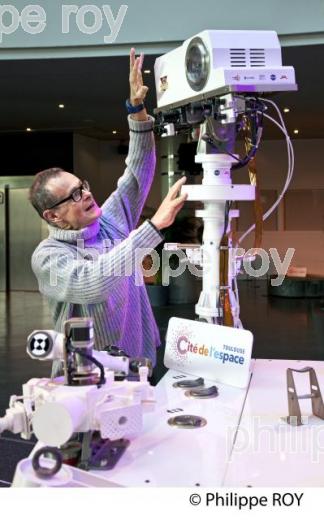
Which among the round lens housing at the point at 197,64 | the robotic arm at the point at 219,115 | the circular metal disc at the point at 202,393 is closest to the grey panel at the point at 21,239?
the robotic arm at the point at 219,115

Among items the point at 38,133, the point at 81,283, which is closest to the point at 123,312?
the point at 81,283

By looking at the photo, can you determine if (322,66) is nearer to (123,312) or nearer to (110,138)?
(123,312)

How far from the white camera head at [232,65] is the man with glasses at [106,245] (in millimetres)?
231

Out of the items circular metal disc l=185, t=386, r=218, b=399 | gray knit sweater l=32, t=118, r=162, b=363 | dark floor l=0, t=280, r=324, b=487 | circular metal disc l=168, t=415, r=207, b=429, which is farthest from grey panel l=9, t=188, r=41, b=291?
circular metal disc l=168, t=415, r=207, b=429

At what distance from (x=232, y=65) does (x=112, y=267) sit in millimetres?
669

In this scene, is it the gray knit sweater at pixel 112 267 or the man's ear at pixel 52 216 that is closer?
the gray knit sweater at pixel 112 267

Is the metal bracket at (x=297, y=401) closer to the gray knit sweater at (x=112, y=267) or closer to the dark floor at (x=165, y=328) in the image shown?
the gray knit sweater at (x=112, y=267)

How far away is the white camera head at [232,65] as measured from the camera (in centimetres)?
163

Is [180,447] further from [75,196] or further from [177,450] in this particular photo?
[75,196]

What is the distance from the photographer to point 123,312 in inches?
71.9

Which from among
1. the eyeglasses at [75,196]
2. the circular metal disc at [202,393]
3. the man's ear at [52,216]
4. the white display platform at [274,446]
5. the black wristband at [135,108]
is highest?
the black wristband at [135,108]

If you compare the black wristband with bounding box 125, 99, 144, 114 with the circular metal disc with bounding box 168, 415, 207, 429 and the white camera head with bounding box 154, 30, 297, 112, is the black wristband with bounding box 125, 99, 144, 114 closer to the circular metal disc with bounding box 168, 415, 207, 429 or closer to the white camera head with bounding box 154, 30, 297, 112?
the white camera head with bounding box 154, 30, 297, 112

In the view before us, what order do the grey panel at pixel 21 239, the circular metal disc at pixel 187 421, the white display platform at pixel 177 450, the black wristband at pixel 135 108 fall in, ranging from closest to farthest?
the white display platform at pixel 177 450 → the circular metal disc at pixel 187 421 → the black wristband at pixel 135 108 → the grey panel at pixel 21 239

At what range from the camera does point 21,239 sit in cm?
1071
